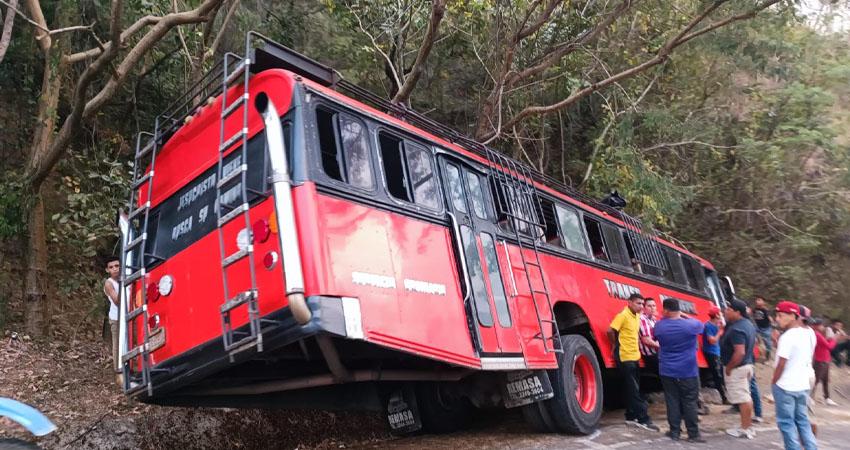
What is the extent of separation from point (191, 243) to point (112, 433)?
3085 mm

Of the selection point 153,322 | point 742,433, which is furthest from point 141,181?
point 742,433

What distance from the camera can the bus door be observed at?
5.06m

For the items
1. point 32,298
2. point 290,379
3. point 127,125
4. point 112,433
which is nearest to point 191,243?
point 290,379

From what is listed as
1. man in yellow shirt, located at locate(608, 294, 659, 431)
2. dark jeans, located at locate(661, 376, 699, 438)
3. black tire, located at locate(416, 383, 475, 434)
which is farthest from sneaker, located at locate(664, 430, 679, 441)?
black tire, located at locate(416, 383, 475, 434)

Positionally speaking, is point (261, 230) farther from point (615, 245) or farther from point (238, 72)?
point (615, 245)

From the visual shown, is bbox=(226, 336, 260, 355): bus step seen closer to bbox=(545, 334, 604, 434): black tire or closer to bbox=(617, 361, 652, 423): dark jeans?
bbox=(545, 334, 604, 434): black tire

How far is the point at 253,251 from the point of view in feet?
13.3

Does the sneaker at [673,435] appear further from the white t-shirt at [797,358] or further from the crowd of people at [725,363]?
the white t-shirt at [797,358]

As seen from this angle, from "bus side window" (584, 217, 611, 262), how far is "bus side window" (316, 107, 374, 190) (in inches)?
181

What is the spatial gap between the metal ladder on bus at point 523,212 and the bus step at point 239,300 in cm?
295

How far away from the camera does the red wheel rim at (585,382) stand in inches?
267

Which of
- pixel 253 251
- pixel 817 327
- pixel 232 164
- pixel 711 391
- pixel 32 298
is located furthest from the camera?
pixel 711 391

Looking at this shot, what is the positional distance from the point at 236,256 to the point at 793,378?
5.14 meters

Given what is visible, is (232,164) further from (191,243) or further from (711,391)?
(711,391)
